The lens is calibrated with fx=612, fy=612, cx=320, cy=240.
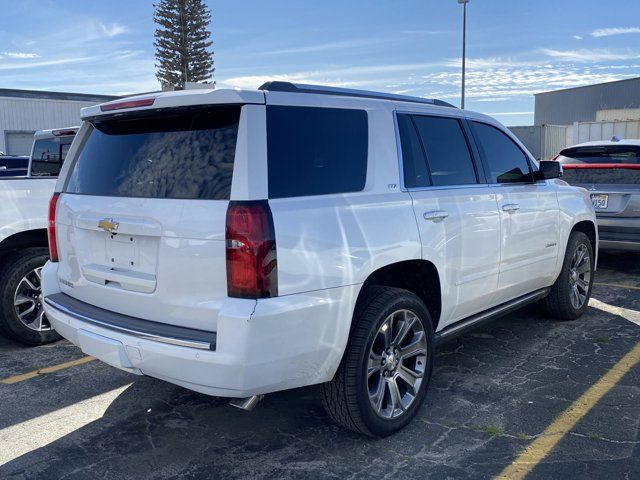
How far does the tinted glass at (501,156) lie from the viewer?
4.54 m

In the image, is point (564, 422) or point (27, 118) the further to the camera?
point (27, 118)

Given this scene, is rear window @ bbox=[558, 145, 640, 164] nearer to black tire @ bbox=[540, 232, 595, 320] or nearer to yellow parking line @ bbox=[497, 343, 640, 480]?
black tire @ bbox=[540, 232, 595, 320]

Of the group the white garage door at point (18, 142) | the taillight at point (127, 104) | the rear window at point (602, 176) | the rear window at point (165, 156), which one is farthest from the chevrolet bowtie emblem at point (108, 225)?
the white garage door at point (18, 142)

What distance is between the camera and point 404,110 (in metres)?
3.80

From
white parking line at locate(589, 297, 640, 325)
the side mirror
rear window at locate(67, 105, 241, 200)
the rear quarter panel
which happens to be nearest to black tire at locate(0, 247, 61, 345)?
rear window at locate(67, 105, 241, 200)

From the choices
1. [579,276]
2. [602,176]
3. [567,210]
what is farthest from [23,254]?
[602,176]

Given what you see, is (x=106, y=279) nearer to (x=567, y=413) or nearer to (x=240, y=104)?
(x=240, y=104)

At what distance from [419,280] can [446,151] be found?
0.91 m

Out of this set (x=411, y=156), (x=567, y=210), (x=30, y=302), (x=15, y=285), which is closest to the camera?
(x=411, y=156)

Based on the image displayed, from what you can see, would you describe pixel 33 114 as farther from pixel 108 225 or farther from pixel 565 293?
pixel 108 225

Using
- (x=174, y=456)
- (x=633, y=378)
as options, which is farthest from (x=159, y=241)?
(x=633, y=378)

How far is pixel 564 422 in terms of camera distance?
11.9 feet

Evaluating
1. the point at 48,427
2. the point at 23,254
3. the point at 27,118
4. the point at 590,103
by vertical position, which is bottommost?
the point at 48,427

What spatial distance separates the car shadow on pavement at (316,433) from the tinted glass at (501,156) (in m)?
1.41
